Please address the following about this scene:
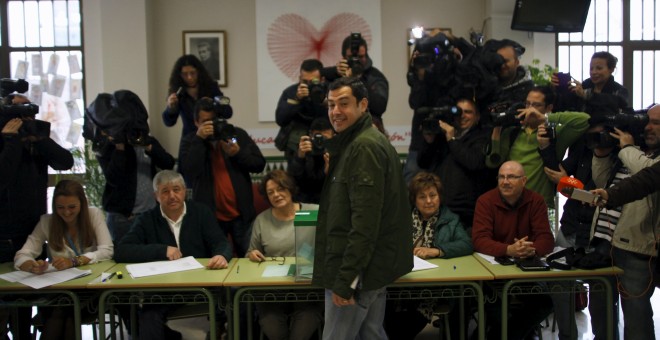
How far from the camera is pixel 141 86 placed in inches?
222

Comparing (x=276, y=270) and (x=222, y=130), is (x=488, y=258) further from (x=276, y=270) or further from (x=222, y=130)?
(x=222, y=130)

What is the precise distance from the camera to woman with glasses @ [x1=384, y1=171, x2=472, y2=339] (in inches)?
120

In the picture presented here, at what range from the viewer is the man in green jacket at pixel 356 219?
2119 mm

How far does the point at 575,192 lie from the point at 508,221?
49cm

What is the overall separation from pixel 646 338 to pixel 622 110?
111 cm

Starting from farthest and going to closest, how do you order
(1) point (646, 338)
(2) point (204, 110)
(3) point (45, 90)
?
(3) point (45, 90)
(2) point (204, 110)
(1) point (646, 338)

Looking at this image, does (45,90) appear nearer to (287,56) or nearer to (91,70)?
(91,70)

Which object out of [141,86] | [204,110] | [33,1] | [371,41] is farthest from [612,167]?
[33,1]

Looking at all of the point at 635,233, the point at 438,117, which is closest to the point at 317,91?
the point at 438,117

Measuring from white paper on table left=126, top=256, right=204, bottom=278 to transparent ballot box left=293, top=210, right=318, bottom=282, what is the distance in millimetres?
548

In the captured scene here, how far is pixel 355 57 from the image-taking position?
11.8 ft

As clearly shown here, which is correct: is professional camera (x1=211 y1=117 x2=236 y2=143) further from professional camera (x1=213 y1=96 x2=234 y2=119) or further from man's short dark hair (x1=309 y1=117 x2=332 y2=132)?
man's short dark hair (x1=309 y1=117 x2=332 y2=132)

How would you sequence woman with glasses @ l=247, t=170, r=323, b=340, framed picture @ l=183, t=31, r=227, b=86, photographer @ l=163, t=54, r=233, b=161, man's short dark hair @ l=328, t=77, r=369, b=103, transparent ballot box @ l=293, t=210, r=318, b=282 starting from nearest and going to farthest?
1. man's short dark hair @ l=328, t=77, r=369, b=103
2. transparent ballot box @ l=293, t=210, r=318, b=282
3. woman with glasses @ l=247, t=170, r=323, b=340
4. photographer @ l=163, t=54, r=233, b=161
5. framed picture @ l=183, t=31, r=227, b=86

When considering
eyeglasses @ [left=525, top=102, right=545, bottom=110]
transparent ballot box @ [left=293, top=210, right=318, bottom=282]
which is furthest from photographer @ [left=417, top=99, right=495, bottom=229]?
transparent ballot box @ [left=293, top=210, right=318, bottom=282]
